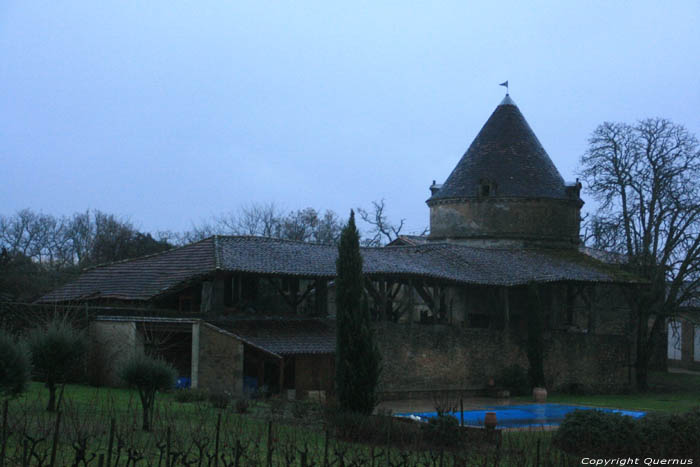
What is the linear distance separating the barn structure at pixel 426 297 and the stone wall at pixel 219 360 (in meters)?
0.03

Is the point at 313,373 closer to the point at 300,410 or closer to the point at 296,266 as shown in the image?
the point at 296,266

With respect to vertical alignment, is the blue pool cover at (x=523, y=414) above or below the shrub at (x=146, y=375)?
below

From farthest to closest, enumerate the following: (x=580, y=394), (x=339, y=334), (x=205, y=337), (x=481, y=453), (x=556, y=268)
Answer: (x=556, y=268) < (x=580, y=394) < (x=205, y=337) < (x=339, y=334) < (x=481, y=453)

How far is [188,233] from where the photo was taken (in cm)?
6981

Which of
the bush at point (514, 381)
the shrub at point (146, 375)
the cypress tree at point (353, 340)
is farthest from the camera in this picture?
the bush at point (514, 381)

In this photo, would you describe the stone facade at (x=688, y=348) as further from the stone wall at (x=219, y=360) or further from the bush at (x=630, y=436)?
the bush at (x=630, y=436)

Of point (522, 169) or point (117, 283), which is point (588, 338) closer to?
point (522, 169)

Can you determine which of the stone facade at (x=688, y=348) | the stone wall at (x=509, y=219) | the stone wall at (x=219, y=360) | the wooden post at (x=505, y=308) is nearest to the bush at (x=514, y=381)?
the wooden post at (x=505, y=308)

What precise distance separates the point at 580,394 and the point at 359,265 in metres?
17.1

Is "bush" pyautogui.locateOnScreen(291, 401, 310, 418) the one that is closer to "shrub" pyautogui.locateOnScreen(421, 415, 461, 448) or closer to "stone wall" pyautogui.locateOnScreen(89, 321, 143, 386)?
"shrub" pyautogui.locateOnScreen(421, 415, 461, 448)

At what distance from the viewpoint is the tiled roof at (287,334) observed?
26562 mm

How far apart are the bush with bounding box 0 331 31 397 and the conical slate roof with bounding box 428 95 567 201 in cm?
2843

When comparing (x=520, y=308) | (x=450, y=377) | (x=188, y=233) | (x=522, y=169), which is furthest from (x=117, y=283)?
(x=188, y=233)

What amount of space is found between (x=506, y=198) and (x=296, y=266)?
1444 centimetres
